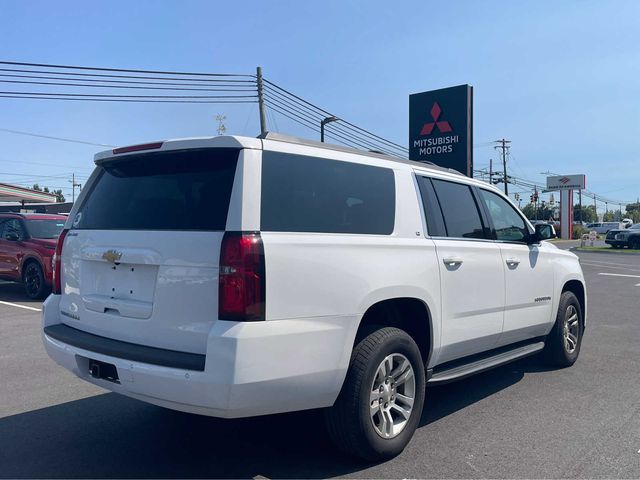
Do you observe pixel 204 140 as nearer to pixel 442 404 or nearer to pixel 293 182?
pixel 293 182

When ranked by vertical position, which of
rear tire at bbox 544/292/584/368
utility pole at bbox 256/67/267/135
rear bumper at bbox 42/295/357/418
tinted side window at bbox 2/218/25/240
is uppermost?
utility pole at bbox 256/67/267/135

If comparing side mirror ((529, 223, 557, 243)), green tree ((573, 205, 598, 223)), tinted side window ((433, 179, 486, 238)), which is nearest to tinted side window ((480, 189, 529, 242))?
side mirror ((529, 223, 557, 243))

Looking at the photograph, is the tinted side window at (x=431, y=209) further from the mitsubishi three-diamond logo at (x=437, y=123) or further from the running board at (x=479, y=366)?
the mitsubishi three-diamond logo at (x=437, y=123)

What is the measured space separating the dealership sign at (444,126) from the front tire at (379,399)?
15.0m

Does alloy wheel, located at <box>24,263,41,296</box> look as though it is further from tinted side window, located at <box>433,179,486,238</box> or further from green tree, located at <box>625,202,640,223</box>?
green tree, located at <box>625,202,640,223</box>

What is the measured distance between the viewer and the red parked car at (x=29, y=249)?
1145cm

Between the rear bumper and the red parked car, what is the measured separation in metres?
8.82

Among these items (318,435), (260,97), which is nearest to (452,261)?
(318,435)

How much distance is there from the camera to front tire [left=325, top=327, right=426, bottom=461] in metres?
3.55

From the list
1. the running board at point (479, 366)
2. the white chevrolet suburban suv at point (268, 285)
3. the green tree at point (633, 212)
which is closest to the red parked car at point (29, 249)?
the white chevrolet suburban suv at point (268, 285)

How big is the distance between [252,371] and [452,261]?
204 cm

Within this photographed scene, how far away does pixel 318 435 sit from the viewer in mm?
4285

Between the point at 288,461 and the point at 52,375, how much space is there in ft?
10.6

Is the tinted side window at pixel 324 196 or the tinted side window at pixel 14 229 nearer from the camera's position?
the tinted side window at pixel 324 196
